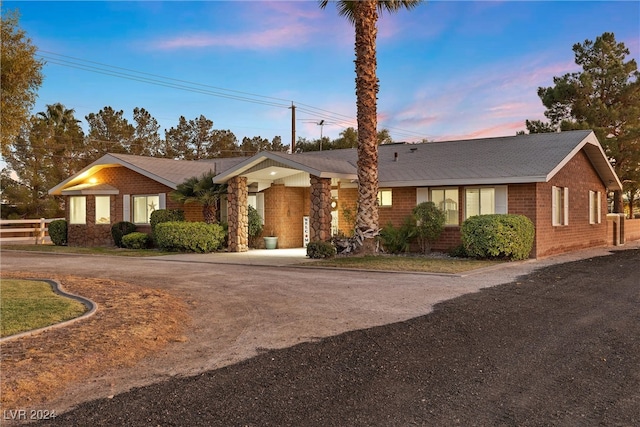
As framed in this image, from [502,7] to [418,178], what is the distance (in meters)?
6.62

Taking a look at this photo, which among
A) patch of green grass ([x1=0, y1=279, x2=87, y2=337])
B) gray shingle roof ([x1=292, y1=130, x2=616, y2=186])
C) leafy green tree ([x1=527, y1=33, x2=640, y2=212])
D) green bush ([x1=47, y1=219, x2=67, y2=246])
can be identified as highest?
leafy green tree ([x1=527, y1=33, x2=640, y2=212])

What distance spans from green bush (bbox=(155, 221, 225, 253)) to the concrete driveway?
3049mm

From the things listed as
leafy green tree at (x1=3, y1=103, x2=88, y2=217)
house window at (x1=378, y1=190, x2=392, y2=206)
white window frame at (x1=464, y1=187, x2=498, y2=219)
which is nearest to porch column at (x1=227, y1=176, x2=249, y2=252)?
house window at (x1=378, y1=190, x2=392, y2=206)

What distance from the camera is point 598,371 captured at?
210 inches

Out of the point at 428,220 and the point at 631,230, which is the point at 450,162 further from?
the point at 631,230

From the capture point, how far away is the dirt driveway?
18.5 ft

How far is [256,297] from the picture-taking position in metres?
10.1

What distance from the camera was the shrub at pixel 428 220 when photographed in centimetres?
1903

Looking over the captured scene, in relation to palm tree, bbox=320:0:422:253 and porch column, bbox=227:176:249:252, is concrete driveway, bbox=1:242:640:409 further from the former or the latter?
porch column, bbox=227:176:249:252

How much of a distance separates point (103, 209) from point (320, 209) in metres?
13.1

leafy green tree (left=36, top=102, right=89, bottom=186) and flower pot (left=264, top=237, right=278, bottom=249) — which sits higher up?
leafy green tree (left=36, top=102, right=89, bottom=186)

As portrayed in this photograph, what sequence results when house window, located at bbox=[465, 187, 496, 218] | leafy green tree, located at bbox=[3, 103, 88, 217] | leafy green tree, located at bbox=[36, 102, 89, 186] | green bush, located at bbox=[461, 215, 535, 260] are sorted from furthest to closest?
leafy green tree, located at bbox=[36, 102, 89, 186], leafy green tree, located at bbox=[3, 103, 88, 217], house window, located at bbox=[465, 187, 496, 218], green bush, located at bbox=[461, 215, 535, 260]

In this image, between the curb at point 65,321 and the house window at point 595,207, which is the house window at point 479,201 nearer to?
the house window at point 595,207

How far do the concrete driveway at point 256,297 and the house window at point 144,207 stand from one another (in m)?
6.83
